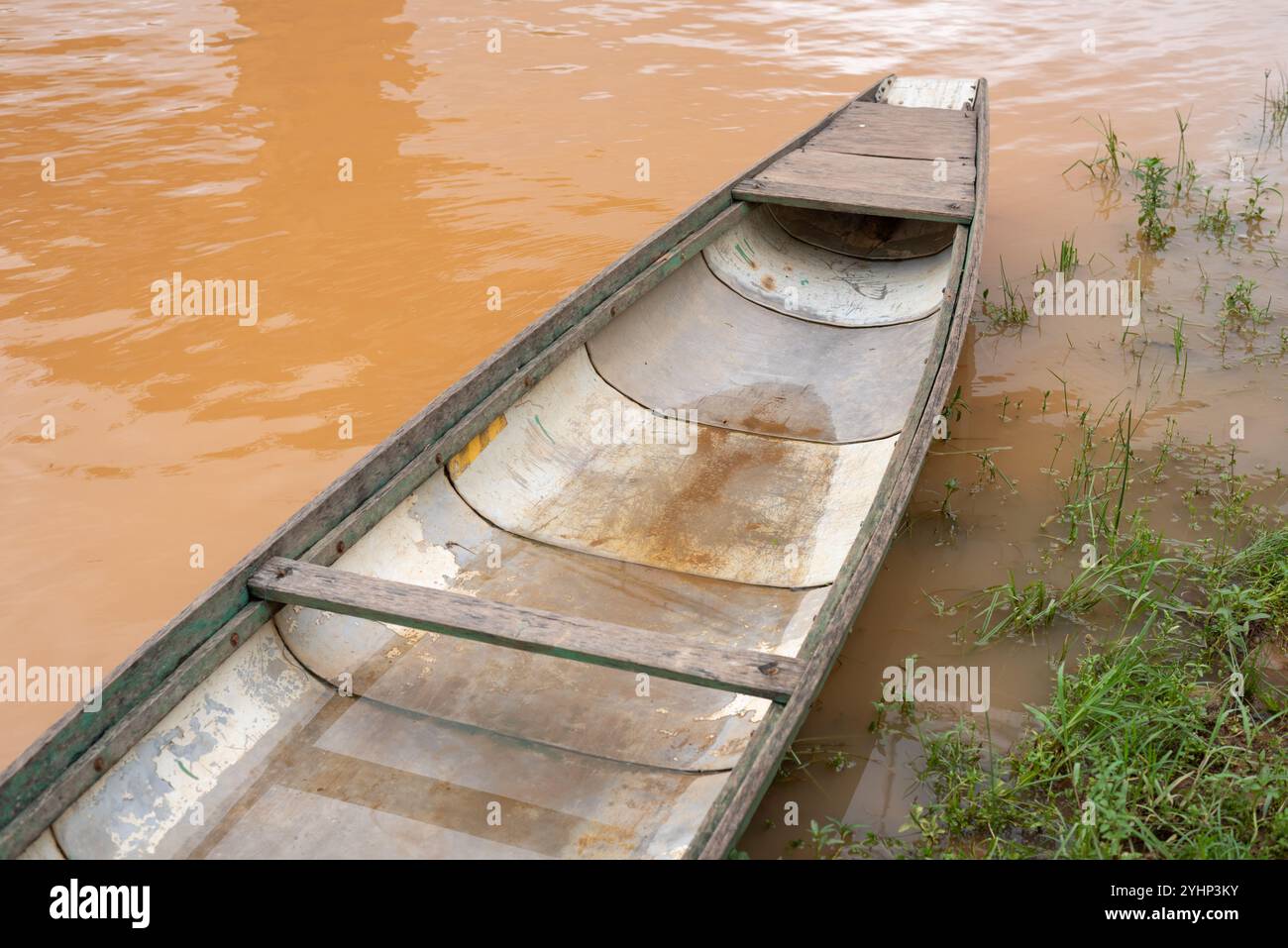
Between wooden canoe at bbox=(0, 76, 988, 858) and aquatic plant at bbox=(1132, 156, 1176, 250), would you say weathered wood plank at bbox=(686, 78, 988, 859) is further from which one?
aquatic plant at bbox=(1132, 156, 1176, 250)

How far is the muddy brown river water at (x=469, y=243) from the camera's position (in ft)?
11.8

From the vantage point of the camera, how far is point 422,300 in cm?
555

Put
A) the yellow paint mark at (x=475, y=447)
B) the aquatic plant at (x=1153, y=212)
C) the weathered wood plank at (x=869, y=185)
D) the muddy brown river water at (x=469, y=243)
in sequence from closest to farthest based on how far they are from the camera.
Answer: the yellow paint mark at (x=475, y=447) → the muddy brown river water at (x=469, y=243) → the weathered wood plank at (x=869, y=185) → the aquatic plant at (x=1153, y=212)

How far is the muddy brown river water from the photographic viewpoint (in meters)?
3.61

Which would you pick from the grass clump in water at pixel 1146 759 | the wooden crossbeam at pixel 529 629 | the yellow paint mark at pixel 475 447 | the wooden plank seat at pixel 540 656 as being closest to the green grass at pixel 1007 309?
the grass clump in water at pixel 1146 759

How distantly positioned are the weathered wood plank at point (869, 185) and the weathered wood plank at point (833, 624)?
3.06ft

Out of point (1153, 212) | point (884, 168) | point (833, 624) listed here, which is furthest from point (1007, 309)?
point (833, 624)

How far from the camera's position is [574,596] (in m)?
3.17

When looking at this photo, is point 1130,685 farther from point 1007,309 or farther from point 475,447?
point 1007,309

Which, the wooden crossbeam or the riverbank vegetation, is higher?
the wooden crossbeam

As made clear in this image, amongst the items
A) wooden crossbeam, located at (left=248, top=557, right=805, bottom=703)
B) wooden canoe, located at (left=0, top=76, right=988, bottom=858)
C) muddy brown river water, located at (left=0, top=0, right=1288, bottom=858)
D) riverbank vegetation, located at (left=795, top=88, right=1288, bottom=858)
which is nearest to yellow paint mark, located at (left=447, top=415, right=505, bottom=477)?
wooden canoe, located at (left=0, top=76, right=988, bottom=858)

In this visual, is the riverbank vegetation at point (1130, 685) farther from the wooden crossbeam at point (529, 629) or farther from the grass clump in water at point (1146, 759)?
the wooden crossbeam at point (529, 629)

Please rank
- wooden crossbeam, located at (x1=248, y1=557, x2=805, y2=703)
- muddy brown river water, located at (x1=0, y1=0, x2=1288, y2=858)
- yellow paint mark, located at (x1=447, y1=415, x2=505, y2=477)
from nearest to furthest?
wooden crossbeam, located at (x1=248, y1=557, x2=805, y2=703) → yellow paint mark, located at (x1=447, y1=415, x2=505, y2=477) → muddy brown river water, located at (x1=0, y1=0, x2=1288, y2=858)

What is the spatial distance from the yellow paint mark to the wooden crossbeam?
78 cm
